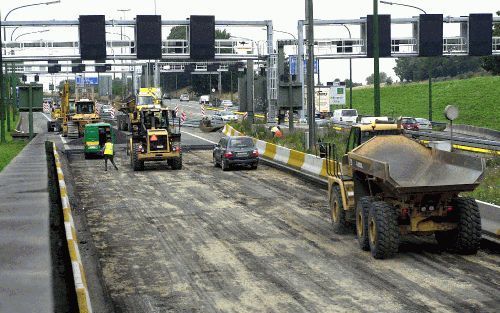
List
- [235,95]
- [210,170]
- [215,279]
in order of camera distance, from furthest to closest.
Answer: [235,95], [210,170], [215,279]

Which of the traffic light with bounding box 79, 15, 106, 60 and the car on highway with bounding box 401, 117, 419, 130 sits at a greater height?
the traffic light with bounding box 79, 15, 106, 60

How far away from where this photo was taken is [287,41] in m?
64.2

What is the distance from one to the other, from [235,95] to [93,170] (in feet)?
463

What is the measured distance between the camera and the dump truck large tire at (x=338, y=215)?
66.1 ft

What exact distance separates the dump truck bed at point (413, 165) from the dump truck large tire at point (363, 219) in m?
0.64

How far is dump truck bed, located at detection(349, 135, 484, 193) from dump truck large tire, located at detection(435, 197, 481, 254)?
21.4 inches

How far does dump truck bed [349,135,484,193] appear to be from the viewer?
16.7 metres

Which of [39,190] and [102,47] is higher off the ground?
[102,47]

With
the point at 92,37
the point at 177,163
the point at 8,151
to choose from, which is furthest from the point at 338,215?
the point at 92,37

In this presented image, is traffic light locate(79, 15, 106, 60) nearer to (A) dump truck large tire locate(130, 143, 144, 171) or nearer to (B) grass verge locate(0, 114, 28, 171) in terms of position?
(B) grass verge locate(0, 114, 28, 171)

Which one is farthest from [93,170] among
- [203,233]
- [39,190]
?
[203,233]

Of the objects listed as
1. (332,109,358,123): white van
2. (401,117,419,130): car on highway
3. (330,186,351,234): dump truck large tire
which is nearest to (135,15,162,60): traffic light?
(401,117,419,130): car on highway

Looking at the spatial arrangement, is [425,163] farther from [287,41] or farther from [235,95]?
[235,95]

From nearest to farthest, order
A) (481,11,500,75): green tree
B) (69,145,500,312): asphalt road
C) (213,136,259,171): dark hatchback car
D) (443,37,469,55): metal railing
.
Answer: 1. (69,145,500,312): asphalt road
2. (213,136,259,171): dark hatchback car
3. (443,37,469,55): metal railing
4. (481,11,500,75): green tree
